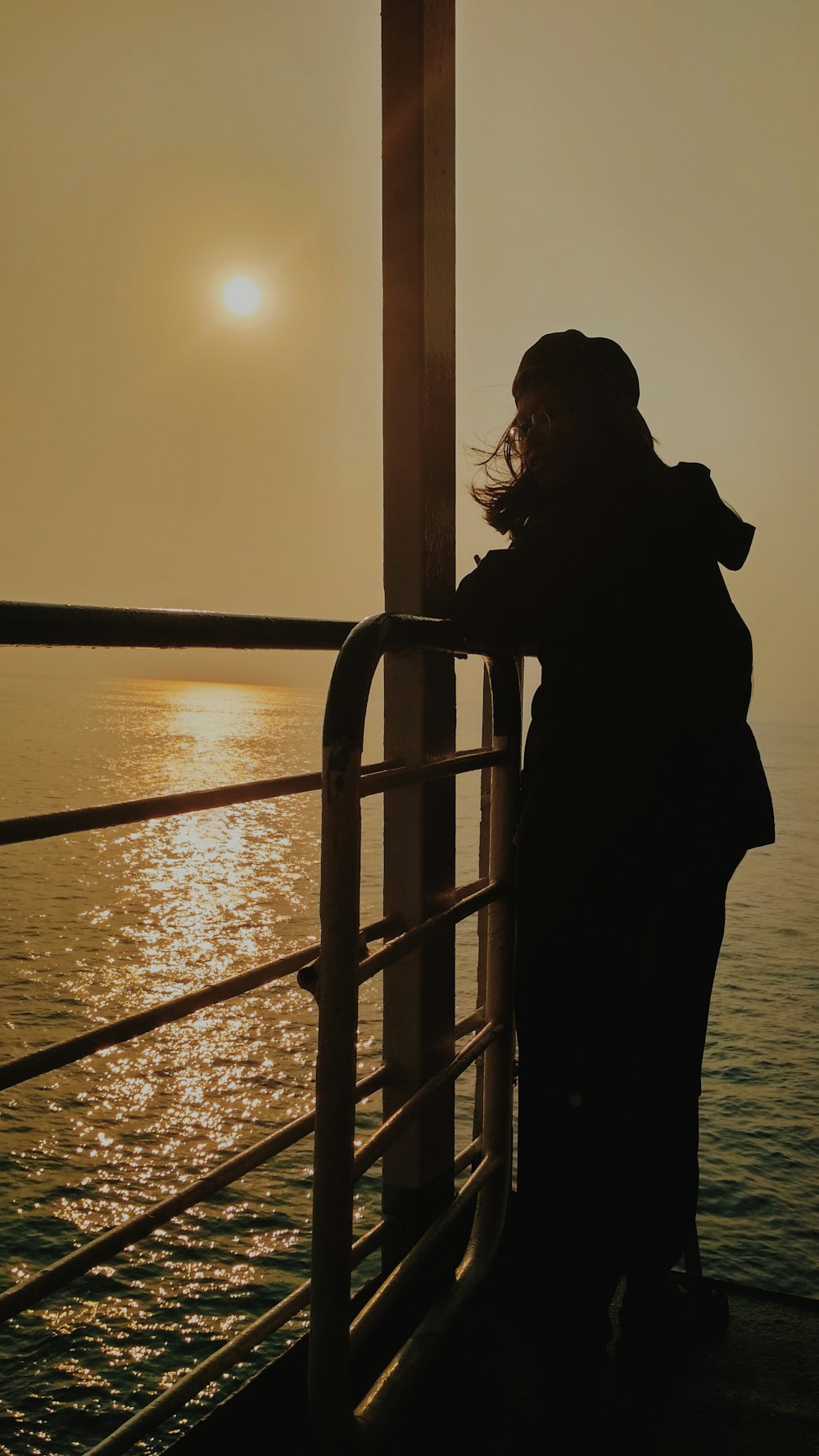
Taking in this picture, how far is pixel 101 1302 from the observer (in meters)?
3.66

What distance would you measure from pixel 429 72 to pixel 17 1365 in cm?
361

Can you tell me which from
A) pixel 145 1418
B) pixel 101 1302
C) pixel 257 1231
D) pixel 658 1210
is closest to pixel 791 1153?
pixel 257 1231

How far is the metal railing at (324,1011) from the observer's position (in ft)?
3.42

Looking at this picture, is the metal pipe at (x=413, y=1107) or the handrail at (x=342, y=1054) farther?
the metal pipe at (x=413, y=1107)

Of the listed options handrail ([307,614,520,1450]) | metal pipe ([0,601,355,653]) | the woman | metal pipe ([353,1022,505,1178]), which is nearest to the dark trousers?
the woman

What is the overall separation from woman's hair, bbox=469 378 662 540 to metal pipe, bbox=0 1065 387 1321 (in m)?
0.88

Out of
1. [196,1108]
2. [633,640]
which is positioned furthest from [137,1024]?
[196,1108]

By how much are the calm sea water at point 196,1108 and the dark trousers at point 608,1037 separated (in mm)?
1926

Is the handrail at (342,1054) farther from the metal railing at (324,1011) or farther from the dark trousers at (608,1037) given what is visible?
the dark trousers at (608,1037)

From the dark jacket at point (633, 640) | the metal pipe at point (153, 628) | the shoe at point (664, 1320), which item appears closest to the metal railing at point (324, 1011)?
the metal pipe at point (153, 628)

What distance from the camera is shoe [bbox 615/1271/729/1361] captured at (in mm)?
1601

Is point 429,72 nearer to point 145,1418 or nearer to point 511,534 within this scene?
point 511,534

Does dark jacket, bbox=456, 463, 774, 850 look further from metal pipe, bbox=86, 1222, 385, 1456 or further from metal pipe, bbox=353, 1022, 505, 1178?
metal pipe, bbox=86, 1222, 385, 1456

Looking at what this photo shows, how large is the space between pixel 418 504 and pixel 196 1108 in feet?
14.3
